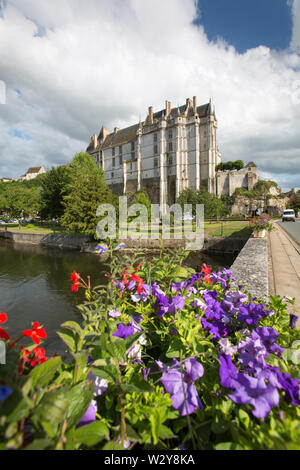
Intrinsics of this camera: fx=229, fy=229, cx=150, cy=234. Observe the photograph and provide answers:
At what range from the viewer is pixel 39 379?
824 millimetres

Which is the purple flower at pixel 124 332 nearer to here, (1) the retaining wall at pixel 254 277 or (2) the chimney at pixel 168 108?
(1) the retaining wall at pixel 254 277

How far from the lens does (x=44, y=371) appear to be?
0.86m

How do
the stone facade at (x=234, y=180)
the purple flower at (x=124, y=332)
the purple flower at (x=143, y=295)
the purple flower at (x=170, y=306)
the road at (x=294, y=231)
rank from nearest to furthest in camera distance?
the purple flower at (x=124, y=332)
the purple flower at (x=170, y=306)
the purple flower at (x=143, y=295)
the road at (x=294, y=231)
the stone facade at (x=234, y=180)

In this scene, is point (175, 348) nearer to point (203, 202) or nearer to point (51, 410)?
point (51, 410)

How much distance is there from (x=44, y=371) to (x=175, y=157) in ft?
185

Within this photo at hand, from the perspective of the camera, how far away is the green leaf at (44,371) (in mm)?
819

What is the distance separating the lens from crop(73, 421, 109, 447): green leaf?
0.70 metres

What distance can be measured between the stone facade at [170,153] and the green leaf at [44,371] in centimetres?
5152

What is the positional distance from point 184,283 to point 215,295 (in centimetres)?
27

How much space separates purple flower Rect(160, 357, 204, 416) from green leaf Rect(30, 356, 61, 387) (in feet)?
1.43

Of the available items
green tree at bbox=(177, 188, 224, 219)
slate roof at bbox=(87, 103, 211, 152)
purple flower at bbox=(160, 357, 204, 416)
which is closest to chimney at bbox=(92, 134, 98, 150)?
slate roof at bbox=(87, 103, 211, 152)

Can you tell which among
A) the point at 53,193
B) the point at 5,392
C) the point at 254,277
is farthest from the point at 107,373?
the point at 53,193

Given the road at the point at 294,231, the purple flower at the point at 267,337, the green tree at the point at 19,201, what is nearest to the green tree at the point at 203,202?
the road at the point at 294,231

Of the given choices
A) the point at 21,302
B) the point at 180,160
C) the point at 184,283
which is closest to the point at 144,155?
the point at 180,160
